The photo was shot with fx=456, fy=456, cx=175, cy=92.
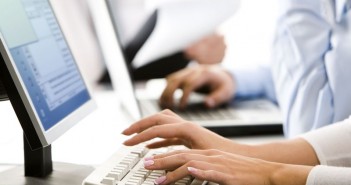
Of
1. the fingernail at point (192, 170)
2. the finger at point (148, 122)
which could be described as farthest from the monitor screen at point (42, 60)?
the fingernail at point (192, 170)

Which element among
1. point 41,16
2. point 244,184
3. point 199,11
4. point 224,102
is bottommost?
point 224,102

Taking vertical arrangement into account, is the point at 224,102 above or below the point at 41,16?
below

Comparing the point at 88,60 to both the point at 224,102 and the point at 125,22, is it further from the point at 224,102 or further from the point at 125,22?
the point at 224,102

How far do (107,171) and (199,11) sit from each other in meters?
0.99

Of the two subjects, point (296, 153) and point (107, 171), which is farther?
point (296, 153)

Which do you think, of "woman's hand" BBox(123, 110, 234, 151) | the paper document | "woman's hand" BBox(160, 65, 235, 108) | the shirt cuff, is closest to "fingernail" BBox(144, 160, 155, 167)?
"woman's hand" BBox(123, 110, 234, 151)

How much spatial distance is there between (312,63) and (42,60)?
24.0 inches

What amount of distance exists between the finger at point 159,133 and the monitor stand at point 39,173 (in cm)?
10

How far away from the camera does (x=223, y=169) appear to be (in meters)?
0.63

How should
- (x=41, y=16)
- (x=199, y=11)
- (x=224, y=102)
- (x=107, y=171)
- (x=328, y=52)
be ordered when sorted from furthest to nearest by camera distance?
(x=199, y=11) < (x=224, y=102) < (x=328, y=52) < (x=41, y=16) < (x=107, y=171)

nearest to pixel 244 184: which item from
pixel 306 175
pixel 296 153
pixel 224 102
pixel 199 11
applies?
pixel 306 175

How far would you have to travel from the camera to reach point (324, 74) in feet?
3.36

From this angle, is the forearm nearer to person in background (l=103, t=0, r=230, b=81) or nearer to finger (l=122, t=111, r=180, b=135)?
finger (l=122, t=111, r=180, b=135)

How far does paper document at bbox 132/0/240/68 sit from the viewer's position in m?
1.48
